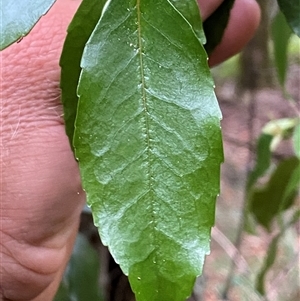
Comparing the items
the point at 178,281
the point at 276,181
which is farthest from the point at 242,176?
the point at 178,281

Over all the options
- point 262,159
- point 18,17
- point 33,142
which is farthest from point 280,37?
point 18,17

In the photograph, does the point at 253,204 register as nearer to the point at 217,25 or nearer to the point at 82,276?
the point at 82,276

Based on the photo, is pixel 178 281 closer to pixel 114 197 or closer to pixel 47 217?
pixel 114 197

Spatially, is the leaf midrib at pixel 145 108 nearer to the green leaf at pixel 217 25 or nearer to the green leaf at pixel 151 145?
the green leaf at pixel 151 145

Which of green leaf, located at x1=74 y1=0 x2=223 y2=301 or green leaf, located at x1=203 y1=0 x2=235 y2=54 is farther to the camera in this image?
green leaf, located at x1=203 y1=0 x2=235 y2=54

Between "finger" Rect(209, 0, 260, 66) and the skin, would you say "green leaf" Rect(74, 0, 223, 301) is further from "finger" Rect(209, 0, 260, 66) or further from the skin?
"finger" Rect(209, 0, 260, 66)

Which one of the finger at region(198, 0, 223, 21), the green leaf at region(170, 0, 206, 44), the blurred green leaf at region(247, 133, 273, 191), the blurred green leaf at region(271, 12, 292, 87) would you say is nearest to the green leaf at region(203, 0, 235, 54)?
the finger at region(198, 0, 223, 21)
